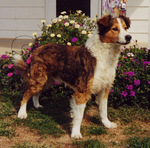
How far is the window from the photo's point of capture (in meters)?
8.70

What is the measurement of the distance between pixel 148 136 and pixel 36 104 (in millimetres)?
1932

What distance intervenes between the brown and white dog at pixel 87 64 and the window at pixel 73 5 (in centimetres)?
487

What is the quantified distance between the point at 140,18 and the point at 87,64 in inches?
208

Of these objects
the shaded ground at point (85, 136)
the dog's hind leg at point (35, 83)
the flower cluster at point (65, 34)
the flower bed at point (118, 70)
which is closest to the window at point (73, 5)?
the flower bed at point (118, 70)

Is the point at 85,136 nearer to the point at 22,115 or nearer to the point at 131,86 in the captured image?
the point at 22,115

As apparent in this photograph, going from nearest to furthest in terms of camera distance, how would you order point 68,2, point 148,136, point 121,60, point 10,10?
point 148,136, point 121,60, point 68,2, point 10,10

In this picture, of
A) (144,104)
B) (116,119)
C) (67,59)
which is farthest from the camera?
(144,104)

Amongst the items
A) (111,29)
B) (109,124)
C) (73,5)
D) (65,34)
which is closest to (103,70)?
(111,29)

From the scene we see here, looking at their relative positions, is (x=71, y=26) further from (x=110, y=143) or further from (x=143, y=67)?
(x=110, y=143)

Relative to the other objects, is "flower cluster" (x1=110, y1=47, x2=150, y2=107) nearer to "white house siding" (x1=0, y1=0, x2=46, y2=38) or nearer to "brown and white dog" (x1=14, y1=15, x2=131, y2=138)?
"brown and white dog" (x1=14, y1=15, x2=131, y2=138)

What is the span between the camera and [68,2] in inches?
346

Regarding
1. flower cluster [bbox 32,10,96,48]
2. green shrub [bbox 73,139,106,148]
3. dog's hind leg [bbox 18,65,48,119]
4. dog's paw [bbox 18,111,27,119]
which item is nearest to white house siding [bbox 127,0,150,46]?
flower cluster [bbox 32,10,96,48]

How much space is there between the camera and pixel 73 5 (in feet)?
28.7

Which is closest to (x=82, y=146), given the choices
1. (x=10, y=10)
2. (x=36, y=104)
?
(x=36, y=104)
